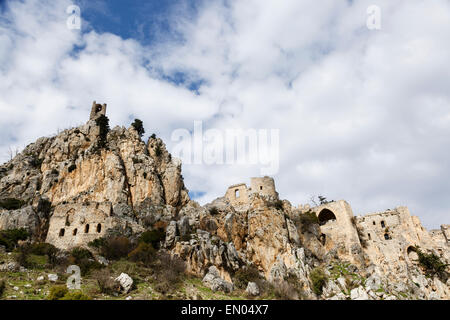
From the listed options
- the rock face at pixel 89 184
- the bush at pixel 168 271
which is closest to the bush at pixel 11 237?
the rock face at pixel 89 184

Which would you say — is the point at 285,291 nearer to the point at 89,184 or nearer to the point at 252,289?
the point at 252,289

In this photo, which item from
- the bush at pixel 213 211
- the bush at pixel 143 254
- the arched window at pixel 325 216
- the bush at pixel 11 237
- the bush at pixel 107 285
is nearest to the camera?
the bush at pixel 107 285

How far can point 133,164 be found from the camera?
44.8 meters

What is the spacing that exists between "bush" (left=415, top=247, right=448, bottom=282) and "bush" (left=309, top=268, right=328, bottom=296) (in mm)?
15957

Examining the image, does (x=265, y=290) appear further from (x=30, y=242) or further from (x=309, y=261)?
(x=30, y=242)

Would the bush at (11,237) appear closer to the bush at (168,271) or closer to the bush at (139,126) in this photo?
the bush at (168,271)

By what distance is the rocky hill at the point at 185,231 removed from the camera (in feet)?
95.5

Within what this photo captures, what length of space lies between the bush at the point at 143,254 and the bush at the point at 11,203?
63.5ft

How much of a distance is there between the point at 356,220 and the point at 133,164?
1381 inches

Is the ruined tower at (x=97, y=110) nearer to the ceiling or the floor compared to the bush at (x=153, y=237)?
nearer to the ceiling

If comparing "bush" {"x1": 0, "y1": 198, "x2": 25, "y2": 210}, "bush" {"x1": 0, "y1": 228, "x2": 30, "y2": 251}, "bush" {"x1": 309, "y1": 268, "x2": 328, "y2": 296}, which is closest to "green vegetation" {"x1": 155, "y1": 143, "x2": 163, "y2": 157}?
"bush" {"x1": 0, "y1": 198, "x2": 25, "y2": 210}

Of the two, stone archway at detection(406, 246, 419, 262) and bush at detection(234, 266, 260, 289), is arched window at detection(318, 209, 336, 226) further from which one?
bush at detection(234, 266, 260, 289)
